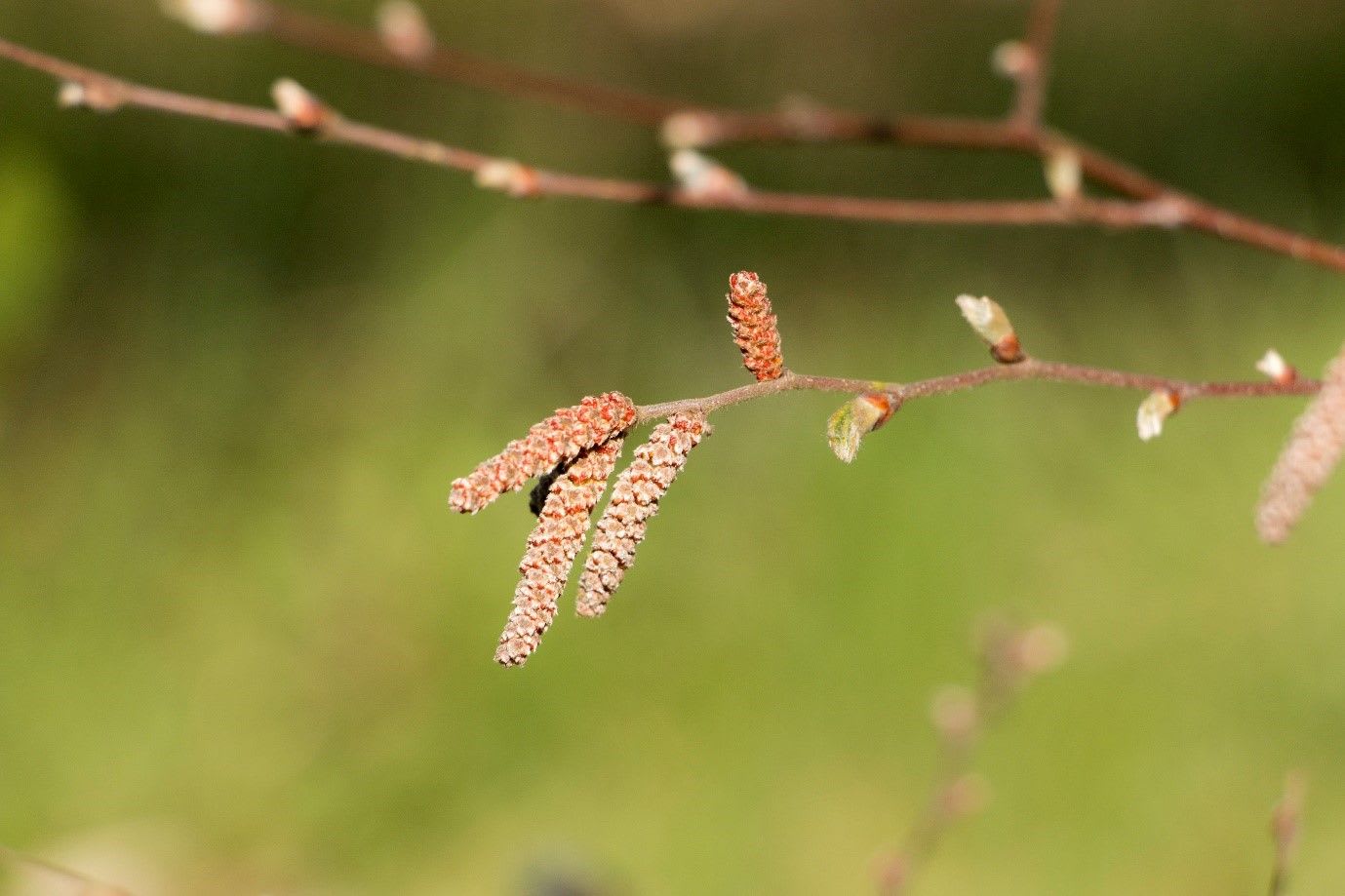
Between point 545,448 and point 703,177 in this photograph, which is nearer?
point 545,448

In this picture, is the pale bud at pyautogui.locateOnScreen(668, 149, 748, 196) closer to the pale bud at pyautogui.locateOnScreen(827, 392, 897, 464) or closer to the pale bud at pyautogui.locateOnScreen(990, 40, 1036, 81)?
the pale bud at pyautogui.locateOnScreen(990, 40, 1036, 81)

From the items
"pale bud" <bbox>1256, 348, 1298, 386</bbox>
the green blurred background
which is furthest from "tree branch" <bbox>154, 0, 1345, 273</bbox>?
the green blurred background

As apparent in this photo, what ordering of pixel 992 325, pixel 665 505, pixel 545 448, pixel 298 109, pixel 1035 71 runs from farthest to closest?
pixel 665 505 < pixel 1035 71 < pixel 298 109 < pixel 992 325 < pixel 545 448

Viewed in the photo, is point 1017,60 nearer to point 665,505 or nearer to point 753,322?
point 753,322

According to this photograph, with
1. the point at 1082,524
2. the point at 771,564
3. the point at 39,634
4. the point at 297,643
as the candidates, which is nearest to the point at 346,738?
the point at 297,643

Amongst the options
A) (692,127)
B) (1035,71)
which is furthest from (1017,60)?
(692,127)

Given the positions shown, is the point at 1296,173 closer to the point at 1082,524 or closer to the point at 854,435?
the point at 1082,524

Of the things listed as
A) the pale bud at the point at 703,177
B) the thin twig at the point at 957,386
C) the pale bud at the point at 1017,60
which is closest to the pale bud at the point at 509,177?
the pale bud at the point at 703,177
